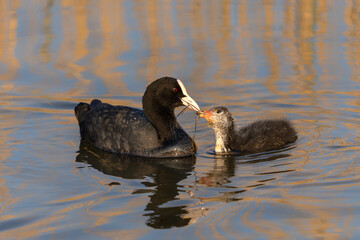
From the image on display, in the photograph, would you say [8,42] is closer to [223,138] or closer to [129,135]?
[129,135]

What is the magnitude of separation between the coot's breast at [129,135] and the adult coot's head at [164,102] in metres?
0.09

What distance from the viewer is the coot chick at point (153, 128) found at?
7.80m

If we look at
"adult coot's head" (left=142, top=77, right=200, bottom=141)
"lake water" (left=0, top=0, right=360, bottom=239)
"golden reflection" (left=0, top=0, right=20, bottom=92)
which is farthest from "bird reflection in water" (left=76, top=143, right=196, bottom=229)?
"golden reflection" (left=0, top=0, right=20, bottom=92)

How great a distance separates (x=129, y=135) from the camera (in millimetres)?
7949

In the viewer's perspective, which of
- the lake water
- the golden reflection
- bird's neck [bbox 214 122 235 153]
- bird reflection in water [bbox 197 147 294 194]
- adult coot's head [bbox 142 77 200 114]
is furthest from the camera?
the golden reflection

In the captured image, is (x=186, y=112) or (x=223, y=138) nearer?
(x=223, y=138)

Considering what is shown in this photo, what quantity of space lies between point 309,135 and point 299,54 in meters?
A: 4.35

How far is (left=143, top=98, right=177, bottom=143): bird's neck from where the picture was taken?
7914 millimetres

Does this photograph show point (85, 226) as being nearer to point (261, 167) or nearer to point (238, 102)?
point (261, 167)

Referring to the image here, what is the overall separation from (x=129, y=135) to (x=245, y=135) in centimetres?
141

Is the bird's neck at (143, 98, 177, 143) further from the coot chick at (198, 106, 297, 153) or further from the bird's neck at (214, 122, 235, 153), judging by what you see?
the bird's neck at (214, 122, 235, 153)

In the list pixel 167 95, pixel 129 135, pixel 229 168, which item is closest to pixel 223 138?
pixel 229 168

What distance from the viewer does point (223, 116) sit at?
802cm

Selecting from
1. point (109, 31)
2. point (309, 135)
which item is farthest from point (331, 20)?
point (309, 135)
